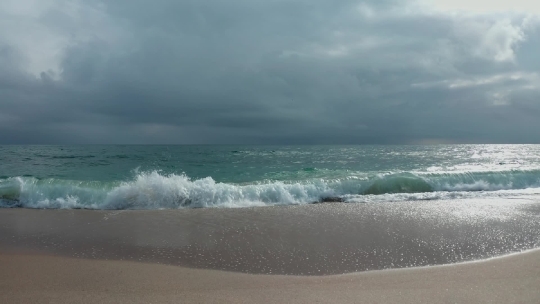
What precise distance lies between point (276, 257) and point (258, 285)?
4.07ft

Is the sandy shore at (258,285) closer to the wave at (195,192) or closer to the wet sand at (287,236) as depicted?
the wet sand at (287,236)

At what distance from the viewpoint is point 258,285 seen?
4.15 meters

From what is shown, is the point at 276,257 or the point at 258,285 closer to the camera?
the point at 258,285

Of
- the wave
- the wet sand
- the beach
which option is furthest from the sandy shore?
the wave

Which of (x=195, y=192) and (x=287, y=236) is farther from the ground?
(x=195, y=192)

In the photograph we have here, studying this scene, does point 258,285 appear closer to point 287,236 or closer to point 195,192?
point 287,236

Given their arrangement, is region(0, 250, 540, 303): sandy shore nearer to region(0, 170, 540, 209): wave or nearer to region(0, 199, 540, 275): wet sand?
region(0, 199, 540, 275): wet sand

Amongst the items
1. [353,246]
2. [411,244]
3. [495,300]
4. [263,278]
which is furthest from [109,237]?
[495,300]

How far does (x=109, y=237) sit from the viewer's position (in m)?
6.75

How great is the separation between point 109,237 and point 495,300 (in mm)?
6377

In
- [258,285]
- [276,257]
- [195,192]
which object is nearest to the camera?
[258,285]

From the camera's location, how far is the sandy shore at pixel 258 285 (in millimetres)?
3678

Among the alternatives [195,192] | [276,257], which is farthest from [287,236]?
[195,192]

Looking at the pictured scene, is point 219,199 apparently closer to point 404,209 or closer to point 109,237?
point 109,237
